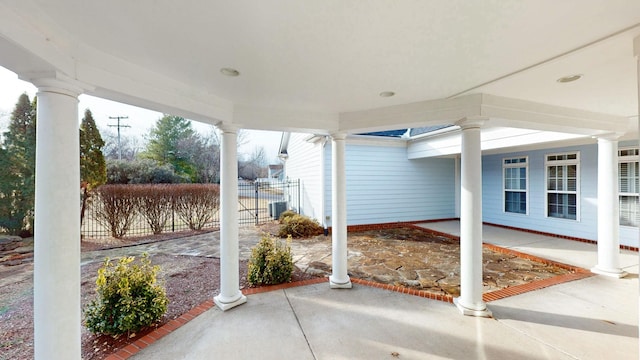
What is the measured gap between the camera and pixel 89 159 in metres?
7.63

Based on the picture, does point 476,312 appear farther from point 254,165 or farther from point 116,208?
point 254,165

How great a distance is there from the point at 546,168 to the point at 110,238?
1406 cm

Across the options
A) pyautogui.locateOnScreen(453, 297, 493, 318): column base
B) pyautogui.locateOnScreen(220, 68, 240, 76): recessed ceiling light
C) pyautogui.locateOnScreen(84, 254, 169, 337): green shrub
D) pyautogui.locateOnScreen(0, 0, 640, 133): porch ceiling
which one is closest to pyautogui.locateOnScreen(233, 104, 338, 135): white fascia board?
pyautogui.locateOnScreen(0, 0, 640, 133): porch ceiling

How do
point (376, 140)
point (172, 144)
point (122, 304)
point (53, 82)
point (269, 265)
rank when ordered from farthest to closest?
point (172, 144) → point (376, 140) → point (269, 265) → point (122, 304) → point (53, 82)

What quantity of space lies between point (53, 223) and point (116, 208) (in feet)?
25.9

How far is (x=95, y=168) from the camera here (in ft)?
25.2

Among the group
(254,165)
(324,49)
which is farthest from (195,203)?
(254,165)

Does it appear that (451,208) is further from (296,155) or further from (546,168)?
(296,155)

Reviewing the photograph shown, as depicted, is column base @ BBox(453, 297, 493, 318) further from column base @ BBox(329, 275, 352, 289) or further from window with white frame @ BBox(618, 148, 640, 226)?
window with white frame @ BBox(618, 148, 640, 226)

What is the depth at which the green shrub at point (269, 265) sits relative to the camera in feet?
14.6

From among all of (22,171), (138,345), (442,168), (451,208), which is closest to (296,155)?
(442,168)

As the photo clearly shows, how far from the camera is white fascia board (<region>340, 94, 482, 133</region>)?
134 inches

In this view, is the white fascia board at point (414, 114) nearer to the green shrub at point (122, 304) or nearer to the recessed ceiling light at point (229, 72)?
the recessed ceiling light at point (229, 72)

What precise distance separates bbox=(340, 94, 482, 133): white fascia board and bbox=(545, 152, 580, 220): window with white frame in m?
6.55
